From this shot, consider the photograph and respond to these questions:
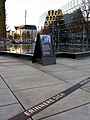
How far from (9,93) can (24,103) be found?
97cm

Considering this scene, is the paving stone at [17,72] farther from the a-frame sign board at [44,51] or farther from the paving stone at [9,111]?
the paving stone at [9,111]

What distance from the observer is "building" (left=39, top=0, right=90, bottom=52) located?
28697mm

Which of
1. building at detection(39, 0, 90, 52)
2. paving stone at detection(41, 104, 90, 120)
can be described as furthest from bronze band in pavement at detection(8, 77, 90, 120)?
building at detection(39, 0, 90, 52)

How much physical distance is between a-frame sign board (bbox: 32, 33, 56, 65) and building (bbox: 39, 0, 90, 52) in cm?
1074

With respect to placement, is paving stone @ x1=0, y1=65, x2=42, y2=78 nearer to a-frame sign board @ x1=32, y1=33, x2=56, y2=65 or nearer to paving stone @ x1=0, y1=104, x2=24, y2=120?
a-frame sign board @ x1=32, y1=33, x2=56, y2=65

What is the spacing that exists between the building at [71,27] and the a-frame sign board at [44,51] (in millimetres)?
10736

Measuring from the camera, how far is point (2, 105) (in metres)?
4.55

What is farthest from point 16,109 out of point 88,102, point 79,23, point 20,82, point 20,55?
point 79,23

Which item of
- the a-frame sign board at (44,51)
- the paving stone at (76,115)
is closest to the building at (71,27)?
the a-frame sign board at (44,51)

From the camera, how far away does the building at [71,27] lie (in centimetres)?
2870

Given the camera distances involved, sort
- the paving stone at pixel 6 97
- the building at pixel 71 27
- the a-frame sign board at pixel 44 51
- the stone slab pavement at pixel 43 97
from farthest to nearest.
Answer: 1. the building at pixel 71 27
2. the a-frame sign board at pixel 44 51
3. the paving stone at pixel 6 97
4. the stone slab pavement at pixel 43 97

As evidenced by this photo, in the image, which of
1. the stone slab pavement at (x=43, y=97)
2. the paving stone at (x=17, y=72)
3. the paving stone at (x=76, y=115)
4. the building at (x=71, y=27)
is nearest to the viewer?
the paving stone at (x=76, y=115)

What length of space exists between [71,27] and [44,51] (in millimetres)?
39572

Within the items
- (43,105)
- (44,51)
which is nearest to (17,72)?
(44,51)
